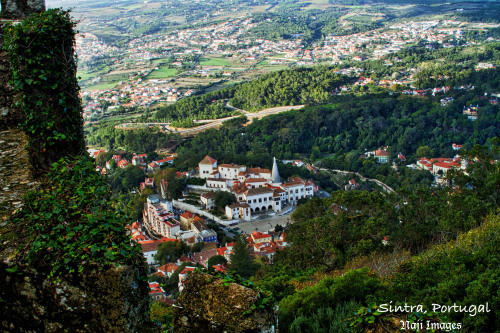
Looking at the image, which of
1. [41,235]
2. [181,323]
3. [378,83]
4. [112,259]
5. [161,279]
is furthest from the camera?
[378,83]

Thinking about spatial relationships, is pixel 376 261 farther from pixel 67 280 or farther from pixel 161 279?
pixel 161 279

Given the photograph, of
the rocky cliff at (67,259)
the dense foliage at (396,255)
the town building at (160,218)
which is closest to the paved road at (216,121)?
the town building at (160,218)

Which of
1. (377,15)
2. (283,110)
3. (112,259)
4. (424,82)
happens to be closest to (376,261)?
(112,259)

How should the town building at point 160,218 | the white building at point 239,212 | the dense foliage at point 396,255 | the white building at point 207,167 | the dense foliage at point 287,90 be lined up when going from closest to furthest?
the dense foliage at point 396,255
the town building at point 160,218
the white building at point 239,212
the white building at point 207,167
the dense foliage at point 287,90

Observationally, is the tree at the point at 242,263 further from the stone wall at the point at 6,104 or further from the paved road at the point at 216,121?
the paved road at the point at 216,121

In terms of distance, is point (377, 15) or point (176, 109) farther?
point (377, 15)

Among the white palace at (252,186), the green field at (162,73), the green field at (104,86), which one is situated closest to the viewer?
the white palace at (252,186)
